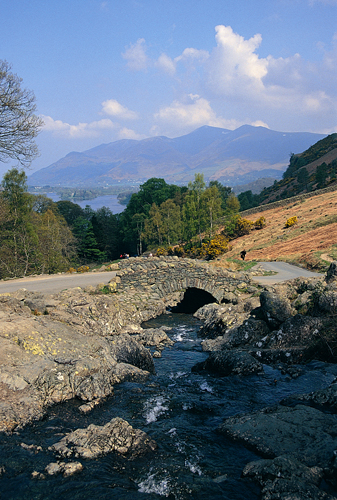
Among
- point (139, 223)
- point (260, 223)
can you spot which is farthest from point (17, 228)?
point (260, 223)

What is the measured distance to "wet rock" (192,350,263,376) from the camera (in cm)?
1191

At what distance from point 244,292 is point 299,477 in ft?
52.4

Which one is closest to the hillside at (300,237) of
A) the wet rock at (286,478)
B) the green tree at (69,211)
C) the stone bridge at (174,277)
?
the stone bridge at (174,277)

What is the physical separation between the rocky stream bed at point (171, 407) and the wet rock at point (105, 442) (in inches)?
1.0

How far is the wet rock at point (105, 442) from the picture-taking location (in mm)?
7535

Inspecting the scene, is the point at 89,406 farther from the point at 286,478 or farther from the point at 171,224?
the point at 171,224

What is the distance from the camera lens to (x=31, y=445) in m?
7.79

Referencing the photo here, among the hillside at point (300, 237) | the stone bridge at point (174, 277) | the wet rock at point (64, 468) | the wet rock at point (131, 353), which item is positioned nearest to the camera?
the wet rock at point (64, 468)

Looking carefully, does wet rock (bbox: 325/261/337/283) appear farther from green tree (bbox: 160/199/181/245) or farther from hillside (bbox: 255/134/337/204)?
hillside (bbox: 255/134/337/204)

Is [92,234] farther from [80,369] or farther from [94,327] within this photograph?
[80,369]

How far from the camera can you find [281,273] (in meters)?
26.5

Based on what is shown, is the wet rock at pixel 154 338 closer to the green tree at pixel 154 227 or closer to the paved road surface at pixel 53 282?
the paved road surface at pixel 53 282

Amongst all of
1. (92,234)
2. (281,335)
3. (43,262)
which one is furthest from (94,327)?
(92,234)

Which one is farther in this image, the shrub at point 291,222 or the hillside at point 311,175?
the hillside at point 311,175
